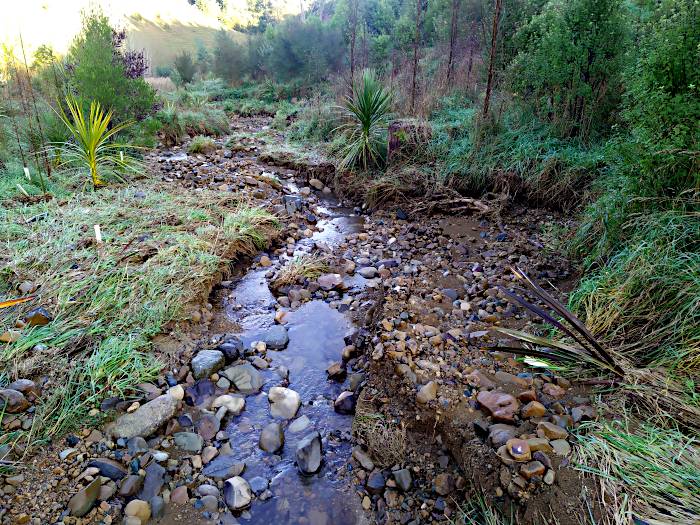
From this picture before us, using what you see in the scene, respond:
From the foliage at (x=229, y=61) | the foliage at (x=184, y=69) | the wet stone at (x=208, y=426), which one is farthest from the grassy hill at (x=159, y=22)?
the wet stone at (x=208, y=426)

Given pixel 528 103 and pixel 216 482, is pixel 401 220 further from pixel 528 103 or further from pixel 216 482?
pixel 216 482

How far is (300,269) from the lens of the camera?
4227 mm

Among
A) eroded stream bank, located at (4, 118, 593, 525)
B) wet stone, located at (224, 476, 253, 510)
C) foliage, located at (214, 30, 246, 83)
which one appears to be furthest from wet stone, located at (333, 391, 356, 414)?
foliage, located at (214, 30, 246, 83)

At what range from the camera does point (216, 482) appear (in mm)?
2197

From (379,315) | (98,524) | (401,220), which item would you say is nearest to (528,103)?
(401,220)

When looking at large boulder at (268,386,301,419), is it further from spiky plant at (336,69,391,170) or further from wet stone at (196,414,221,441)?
spiky plant at (336,69,391,170)

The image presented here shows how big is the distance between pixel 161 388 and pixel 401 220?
11.5ft

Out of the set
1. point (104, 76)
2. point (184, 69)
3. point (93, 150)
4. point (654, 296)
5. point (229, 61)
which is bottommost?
point (654, 296)

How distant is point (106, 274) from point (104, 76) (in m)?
4.86

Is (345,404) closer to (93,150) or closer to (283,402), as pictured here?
(283,402)

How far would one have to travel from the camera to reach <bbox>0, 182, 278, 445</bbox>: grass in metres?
2.55

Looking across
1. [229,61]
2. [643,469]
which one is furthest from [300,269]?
[229,61]

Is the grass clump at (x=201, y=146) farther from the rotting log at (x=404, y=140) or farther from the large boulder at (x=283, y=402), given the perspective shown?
the large boulder at (x=283, y=402)

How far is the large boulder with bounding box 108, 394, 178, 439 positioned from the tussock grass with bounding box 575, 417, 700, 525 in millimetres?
2133
